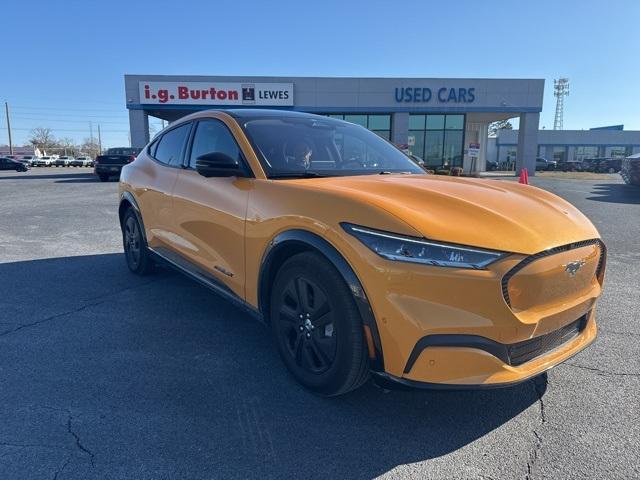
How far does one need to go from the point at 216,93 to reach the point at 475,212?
2552 cm

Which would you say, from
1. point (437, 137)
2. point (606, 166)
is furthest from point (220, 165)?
point (606, 166)

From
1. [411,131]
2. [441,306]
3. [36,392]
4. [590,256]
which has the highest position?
[411,131]

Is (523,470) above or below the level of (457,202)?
below

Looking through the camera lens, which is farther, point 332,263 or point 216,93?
point 216,93

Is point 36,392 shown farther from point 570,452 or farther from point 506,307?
point 570,452

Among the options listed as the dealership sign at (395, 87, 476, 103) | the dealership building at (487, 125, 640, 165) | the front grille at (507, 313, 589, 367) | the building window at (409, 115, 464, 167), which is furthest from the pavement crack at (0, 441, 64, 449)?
the dealership building at (487, 125, 640, 165)

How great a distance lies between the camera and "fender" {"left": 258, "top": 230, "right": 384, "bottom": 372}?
216cm

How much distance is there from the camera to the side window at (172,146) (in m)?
4.17

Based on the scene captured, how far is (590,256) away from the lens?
241 cm

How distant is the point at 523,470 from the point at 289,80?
86.2ft

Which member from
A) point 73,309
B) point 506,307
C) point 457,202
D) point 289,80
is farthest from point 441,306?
point 289,80

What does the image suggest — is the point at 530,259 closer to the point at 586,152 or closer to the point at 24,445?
the point at 24,445

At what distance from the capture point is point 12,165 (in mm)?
42000

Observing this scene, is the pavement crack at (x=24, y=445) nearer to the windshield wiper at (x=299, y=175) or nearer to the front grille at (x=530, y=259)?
the windshield wiper at (x=299, y=175)
